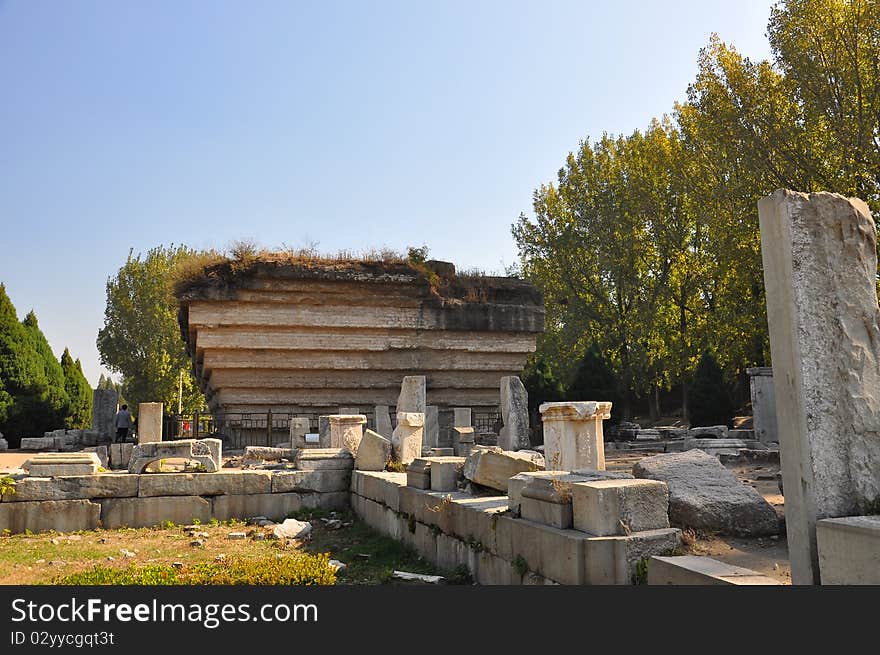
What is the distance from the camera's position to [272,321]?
1769cm

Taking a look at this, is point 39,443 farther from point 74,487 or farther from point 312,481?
point 312,481

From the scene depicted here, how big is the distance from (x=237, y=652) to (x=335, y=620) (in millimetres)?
525

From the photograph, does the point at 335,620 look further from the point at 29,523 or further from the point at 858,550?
the point at 29,523

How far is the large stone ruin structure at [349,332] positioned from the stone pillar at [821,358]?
14739 millimetres

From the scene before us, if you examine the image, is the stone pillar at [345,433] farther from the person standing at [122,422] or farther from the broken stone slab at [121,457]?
the person standing at [122,422]

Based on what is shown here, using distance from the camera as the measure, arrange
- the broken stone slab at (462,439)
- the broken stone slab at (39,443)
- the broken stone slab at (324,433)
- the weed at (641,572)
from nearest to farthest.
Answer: the weed at (641,572)
the broken stone slab at (324,433)
the broken stone slab at (462,439)
the broken stone slab at (39,443)

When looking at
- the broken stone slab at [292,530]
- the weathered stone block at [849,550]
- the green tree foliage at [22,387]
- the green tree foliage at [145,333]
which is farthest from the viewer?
the green tree foliage at [145,333]

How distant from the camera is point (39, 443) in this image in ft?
69.7

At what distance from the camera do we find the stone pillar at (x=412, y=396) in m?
14.4

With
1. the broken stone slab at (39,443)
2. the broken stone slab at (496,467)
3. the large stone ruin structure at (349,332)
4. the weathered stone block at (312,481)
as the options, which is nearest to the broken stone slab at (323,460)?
the weathered stone block at (312,481)

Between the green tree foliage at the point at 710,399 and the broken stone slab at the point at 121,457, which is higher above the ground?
the green tree foliage at the point at 710,399

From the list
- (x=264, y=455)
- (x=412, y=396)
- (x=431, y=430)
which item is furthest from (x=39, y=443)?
(x=412, y=396)

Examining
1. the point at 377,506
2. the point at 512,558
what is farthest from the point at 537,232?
the point at 512,558
